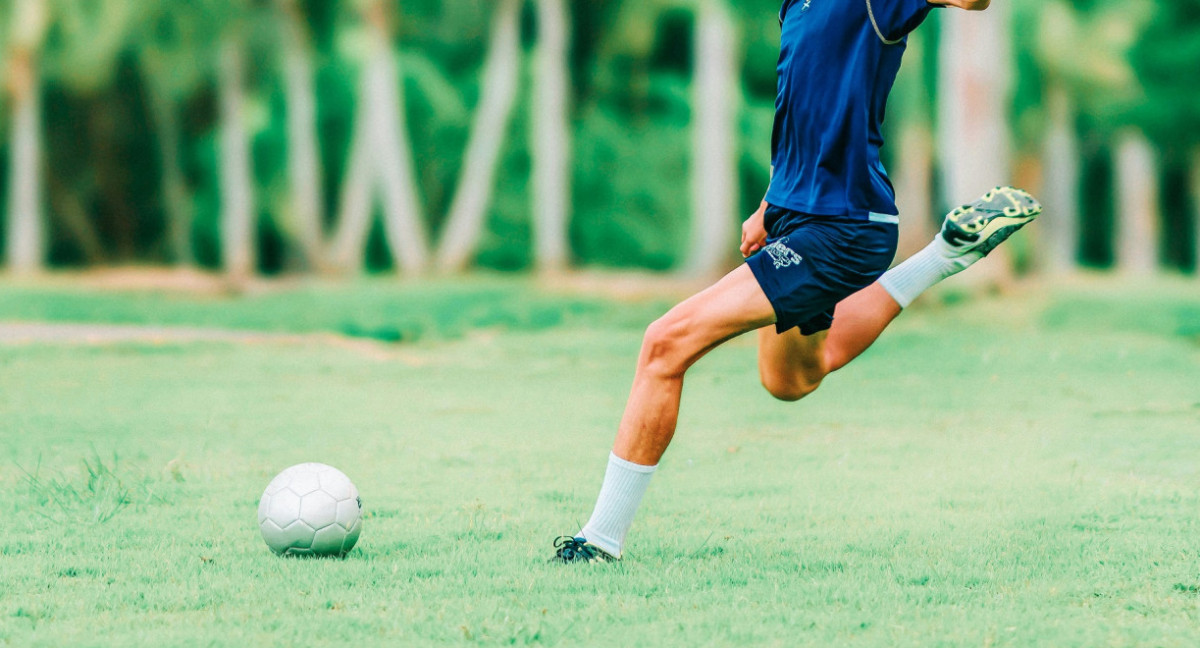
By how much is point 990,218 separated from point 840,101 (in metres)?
0.86

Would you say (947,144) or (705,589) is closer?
(705,589)

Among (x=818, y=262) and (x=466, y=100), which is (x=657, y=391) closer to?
(x=818, y=262)

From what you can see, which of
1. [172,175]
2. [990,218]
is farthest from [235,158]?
[990,218]

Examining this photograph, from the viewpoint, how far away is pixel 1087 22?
3012 cm

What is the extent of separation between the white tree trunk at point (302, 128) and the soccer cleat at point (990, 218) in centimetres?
2595

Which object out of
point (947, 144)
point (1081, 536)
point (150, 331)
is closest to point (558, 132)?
point (947, 144)

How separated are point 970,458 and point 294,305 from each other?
52.5 ft

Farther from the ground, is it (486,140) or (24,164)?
(486,140)

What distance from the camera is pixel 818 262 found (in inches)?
211

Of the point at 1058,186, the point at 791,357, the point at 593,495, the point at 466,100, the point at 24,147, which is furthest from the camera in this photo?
the point at 1058,186

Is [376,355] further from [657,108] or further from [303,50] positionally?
[657,108]

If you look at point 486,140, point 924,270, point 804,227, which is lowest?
point 924,270

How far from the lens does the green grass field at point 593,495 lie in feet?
15.0

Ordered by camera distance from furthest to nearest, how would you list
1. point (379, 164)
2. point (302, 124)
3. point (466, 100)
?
point (466, 100)
point (302, 124)
point (379, 164)
